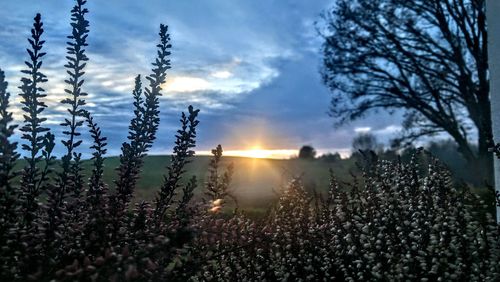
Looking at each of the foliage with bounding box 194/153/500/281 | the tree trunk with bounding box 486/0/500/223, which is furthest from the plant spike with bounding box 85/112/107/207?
the tree trunk with bounding box 486/0/500/223

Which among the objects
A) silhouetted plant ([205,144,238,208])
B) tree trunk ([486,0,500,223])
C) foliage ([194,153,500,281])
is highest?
tree trunk ([486,0,500,223])

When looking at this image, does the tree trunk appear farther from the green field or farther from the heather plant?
the green field

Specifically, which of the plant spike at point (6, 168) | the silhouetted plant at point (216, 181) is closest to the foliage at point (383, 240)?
the silhouetted plant at point (216, 181)

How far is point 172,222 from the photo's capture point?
271 cm

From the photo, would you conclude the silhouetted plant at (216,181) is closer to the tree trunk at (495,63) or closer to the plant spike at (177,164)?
the plant spike at (177,164)

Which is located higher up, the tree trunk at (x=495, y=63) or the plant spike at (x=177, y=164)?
the tree trunk at (x=495, y=63)

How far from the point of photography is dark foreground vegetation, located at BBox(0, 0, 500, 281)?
2.25m

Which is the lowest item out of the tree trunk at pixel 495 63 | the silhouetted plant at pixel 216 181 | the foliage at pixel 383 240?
the foliage at pixel 383 240

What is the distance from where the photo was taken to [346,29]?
19219mm

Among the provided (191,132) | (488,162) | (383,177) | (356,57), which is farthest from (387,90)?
(191,132)

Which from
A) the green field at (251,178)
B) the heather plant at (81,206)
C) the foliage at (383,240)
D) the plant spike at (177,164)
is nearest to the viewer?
the heather plant at (81,206)

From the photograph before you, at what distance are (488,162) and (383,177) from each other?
1361 centimetres

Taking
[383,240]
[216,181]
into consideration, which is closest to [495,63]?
[383,240]

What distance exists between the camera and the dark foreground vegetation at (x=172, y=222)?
2250 millimetres
